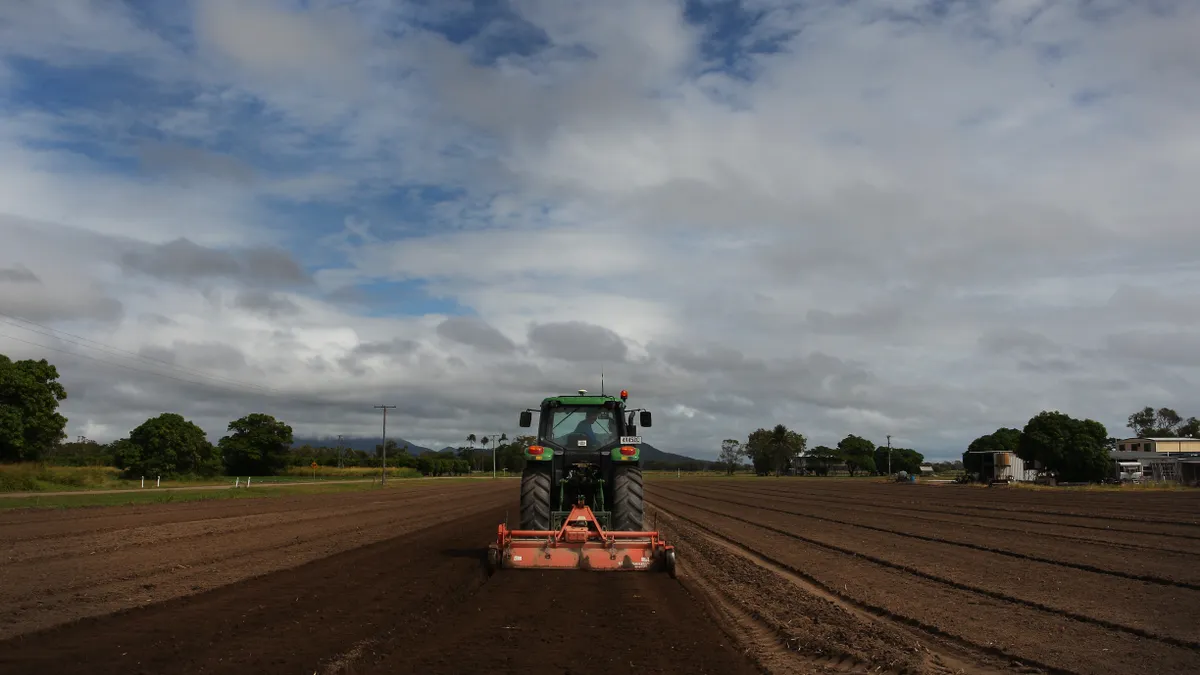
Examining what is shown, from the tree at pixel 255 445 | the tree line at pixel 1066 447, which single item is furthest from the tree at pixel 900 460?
the tree at pixel 255 445

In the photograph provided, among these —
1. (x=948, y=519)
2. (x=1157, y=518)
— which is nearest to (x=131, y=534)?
(x=948, y=519)

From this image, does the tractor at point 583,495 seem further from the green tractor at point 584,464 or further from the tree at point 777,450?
the tree at point 777,450

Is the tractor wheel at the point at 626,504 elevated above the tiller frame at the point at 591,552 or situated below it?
above

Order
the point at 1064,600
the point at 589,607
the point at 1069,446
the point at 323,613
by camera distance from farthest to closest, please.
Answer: the point at 1069,446 → the point at 1064,600 → the point at 589,607 → the point at 323,613

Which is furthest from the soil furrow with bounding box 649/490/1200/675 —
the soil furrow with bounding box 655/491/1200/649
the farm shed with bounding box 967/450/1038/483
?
the farm shed with bounding box 967/450/1038/483

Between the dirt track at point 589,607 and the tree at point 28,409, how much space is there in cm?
3957

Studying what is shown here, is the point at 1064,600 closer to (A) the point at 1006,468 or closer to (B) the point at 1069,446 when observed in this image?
(B) the point at 1069,446

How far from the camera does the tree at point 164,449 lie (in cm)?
7138

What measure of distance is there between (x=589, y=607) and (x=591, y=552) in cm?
257

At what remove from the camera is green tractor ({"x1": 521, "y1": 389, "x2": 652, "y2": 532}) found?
1466 centimetres

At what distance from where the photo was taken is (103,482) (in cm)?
5053

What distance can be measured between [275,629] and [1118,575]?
1327 cm

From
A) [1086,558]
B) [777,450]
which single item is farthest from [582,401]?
[777,450]

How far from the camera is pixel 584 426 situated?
51.6 feet
